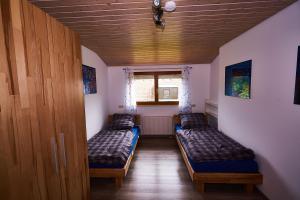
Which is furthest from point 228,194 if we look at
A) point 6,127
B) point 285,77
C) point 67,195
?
point 6,127

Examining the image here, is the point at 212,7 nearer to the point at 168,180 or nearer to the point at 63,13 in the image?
the point at 63,13

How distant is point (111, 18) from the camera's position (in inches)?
78.4

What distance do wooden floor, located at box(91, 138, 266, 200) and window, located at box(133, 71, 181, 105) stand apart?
173 centimetres

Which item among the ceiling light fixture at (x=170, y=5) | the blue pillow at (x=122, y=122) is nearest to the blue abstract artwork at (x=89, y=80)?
the blue pillow at (x=122, y=122)

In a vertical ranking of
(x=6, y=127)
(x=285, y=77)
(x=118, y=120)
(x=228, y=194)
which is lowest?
(x=228, y=194)

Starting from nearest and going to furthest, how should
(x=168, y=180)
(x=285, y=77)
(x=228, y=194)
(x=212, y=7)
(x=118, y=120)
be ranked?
(x=285, y=77) < (x=212, y=7) < (x=228, y=194) < (x=168, y=180) < (x=118, y=120)

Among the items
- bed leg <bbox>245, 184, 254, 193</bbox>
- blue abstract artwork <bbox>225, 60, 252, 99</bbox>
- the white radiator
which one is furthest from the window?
bed leg <bbox>245, 184, 254, 193</bbox>

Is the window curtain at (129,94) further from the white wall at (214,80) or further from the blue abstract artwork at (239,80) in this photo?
the blue abstract artwork at (239,80)

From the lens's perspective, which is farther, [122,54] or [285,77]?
[122,54]

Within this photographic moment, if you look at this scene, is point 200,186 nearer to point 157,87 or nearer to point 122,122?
point 122,122

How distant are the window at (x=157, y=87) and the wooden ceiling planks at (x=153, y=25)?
104cm

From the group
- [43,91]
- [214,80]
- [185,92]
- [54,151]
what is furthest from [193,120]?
[43,91]

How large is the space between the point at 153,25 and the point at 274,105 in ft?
5.95

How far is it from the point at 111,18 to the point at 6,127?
1.71 metres
